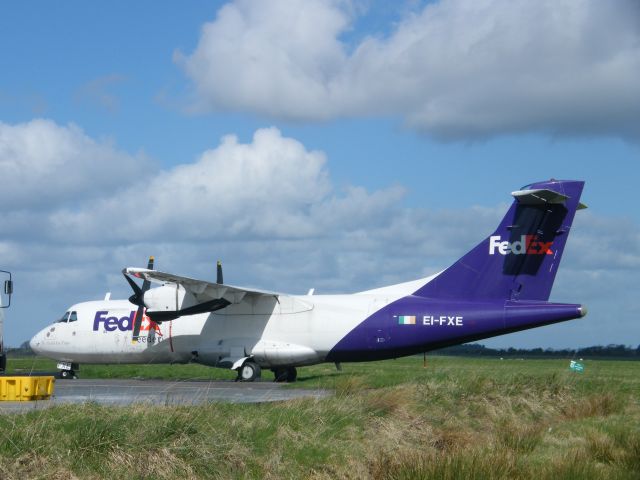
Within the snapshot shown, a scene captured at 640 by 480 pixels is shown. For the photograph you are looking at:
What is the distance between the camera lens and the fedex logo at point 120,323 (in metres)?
32.3

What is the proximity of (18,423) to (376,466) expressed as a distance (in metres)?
5.41

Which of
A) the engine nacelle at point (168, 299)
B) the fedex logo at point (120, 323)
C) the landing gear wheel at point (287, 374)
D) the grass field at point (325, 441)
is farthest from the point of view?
the fedex logo at point (120, 323)

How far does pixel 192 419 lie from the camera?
13.9 metres

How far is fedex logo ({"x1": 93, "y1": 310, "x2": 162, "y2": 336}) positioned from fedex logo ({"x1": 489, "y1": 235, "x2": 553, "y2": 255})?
12.7m

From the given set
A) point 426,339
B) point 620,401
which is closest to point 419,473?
point 620,401

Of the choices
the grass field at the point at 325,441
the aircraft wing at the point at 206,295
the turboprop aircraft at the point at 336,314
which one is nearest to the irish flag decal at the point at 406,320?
the turboprop aircraft at the point at 336,314

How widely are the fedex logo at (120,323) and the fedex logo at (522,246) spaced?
12715 mm

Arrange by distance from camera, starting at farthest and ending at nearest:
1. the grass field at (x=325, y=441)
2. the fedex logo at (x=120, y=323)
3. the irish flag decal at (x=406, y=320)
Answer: the fedex logo at (x=120, y=323)
the irish flag decal at (x=406, y=320)
the grass field at (x=325, y=441)

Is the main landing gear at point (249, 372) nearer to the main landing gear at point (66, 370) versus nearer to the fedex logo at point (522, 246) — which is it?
the main landing gear at point (66, 370)

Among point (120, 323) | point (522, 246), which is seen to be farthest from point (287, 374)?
point (522, 246)

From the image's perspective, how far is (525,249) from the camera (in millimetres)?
26969

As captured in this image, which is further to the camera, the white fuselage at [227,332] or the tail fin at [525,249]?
the white fuselage at [227,332]

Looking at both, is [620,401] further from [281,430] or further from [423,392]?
[281,430]

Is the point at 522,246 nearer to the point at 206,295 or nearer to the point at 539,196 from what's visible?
the point at 539,196
